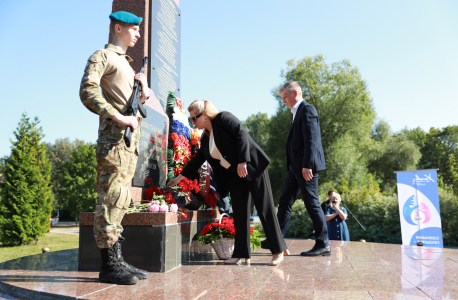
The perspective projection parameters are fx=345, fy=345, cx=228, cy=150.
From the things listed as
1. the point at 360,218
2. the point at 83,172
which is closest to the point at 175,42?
the point at 360,218

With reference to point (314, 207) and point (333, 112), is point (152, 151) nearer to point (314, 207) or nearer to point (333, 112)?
point (314, 207)

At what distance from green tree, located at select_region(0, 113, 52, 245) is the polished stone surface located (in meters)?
15.8

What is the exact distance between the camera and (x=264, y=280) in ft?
9.83

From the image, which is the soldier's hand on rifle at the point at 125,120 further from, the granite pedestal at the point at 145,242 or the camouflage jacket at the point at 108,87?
the granite pedestal at the point at 145,242

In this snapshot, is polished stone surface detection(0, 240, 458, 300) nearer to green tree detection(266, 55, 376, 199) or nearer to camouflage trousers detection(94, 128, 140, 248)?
camouflage trousers detection(94, 128, 140, 248)

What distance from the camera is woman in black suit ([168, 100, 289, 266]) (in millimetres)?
3689

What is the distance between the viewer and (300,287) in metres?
2.73

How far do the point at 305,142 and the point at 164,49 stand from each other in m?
2.67

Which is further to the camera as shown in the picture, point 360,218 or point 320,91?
point 320,91

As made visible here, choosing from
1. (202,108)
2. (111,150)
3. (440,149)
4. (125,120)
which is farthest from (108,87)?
(440,149)

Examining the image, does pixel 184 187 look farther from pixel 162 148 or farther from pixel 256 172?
pixel 256 172

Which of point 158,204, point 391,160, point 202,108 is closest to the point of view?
point 158,204

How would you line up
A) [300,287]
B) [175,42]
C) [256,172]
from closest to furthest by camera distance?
[300,287]
[256,172]
[175,42]

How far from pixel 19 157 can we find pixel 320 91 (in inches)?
798
